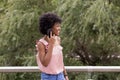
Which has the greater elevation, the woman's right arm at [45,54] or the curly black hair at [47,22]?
the curly black hair at [47,22]

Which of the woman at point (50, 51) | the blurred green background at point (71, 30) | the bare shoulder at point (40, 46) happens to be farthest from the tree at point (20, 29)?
the bare shoulder at point (40, 46)

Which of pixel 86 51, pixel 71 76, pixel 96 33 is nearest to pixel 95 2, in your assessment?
pixel 96 33

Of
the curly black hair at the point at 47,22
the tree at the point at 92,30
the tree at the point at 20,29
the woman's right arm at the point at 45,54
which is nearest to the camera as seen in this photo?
the woman's right arm at the point at 45,54

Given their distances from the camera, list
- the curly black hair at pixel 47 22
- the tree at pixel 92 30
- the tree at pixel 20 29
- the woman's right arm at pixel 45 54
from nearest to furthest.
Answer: the woman's right arm at pixel 45 54, the curly black hair at pixel 47 22, the tree at pixel 92 30, the tree at pixel 20 29

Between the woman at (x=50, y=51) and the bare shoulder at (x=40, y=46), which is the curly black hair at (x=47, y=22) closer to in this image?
the woman at (x=50, y=51)

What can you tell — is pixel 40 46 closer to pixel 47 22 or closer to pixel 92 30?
pixel 47 22

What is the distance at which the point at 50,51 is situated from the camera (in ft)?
10.5

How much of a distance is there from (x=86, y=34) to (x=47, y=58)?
6.97 metres

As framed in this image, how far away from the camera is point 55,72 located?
3342mm

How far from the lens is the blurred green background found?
32.3 ft

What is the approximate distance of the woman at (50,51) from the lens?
321 cm

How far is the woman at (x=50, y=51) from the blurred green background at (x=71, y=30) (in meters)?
6.40

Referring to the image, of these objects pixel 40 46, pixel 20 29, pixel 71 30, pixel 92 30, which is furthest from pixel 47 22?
pixel 20 29

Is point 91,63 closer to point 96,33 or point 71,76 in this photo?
point 96,33
